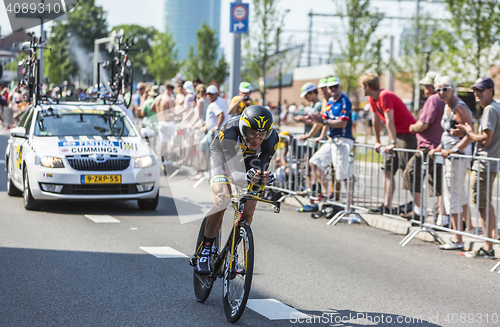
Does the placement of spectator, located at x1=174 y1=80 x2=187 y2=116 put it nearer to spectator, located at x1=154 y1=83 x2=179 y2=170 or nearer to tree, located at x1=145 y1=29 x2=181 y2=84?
spectator, located at x1=154 y1=83 x2=179 y2=170

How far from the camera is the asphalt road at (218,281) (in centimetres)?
491

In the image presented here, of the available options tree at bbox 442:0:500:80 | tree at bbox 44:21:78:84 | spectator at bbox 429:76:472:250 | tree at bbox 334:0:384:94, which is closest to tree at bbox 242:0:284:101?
tree at bbox 334:0:384:94

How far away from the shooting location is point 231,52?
616 inches

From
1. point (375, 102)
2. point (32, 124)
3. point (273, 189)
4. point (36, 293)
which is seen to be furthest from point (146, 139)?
point (36, 293)

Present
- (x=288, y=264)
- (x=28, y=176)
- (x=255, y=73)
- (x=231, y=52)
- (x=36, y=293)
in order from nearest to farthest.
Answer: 1. (x=36, y=293)
2. (x=288, y=264)
3. (x=28, y=176)
4. (x=231, y=52)
5. (x=255, y=73)

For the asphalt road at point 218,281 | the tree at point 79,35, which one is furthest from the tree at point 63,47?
the asphalt road at point 218,281

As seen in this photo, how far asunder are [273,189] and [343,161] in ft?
7.26

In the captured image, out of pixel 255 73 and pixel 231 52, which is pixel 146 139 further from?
pixel 255 73

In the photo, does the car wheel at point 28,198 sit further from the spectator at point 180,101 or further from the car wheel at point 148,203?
the spectator at point 180,101

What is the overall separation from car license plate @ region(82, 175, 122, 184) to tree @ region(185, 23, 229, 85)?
49276 millimetres

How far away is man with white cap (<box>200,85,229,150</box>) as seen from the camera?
44.0 feet

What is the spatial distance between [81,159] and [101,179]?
0.42m

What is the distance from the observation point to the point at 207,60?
194 ft

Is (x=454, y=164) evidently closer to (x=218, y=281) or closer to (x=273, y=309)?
(x=218, y=281)
